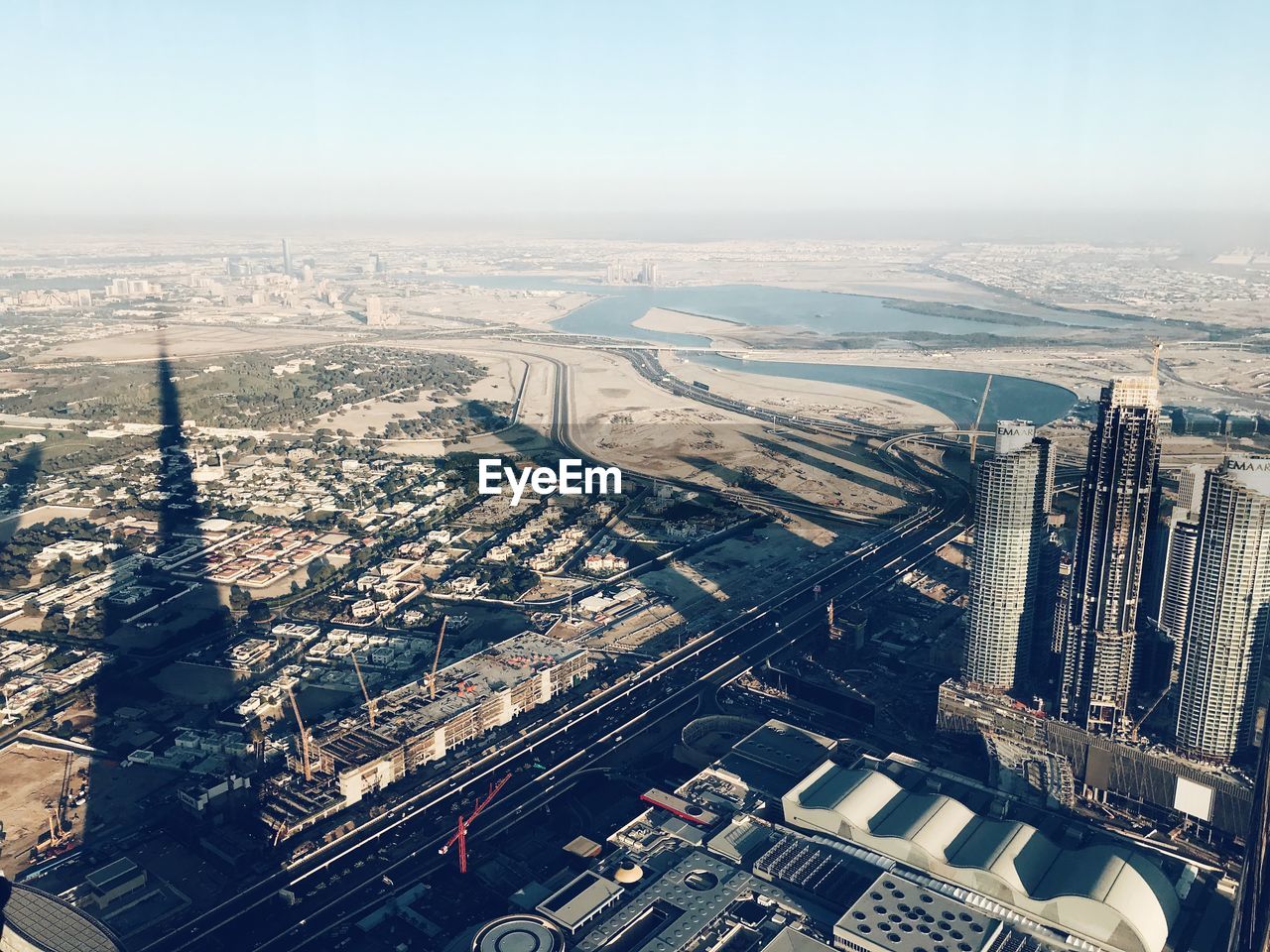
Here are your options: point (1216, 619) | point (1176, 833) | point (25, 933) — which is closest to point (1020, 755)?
point (1176, 833)

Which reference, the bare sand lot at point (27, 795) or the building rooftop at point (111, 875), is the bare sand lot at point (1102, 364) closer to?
the bare sand lot at point (27, 795)

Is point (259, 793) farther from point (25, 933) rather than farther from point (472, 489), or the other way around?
point (472, 489)

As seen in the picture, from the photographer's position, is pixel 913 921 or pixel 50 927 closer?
pixel 50 927

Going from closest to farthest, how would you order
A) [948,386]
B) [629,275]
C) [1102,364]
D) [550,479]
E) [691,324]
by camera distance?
[550,479], [948,386], [1102,364], [691,324], [629,275]

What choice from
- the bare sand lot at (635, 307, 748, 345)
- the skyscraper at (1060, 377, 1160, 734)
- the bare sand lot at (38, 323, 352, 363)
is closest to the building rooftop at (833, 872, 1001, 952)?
the skyscraper at (1060, 377, 1160, 734)

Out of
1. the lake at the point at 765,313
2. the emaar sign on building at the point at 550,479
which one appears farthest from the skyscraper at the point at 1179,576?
the lake at the point at 765,313

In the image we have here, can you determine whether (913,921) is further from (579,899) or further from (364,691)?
(364,691)

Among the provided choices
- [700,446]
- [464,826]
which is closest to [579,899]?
[464,826]
